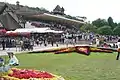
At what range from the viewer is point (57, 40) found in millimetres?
61688

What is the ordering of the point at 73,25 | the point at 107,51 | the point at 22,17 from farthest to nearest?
1. the point at 73,25
2. the point at 22,17
3. the point at 107,51

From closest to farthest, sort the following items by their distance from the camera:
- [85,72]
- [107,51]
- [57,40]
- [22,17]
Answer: [85,72] < [107,51] < [57,40] < [22,17]

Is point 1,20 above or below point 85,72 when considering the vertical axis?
above

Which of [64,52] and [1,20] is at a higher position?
[1,20]

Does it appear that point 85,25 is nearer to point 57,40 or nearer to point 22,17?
point 22,17

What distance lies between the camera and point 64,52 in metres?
37.3

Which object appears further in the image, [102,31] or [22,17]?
[102,31]

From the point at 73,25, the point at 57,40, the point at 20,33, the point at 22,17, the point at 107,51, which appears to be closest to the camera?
the point at 107,51

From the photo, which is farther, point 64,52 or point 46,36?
point 46,36

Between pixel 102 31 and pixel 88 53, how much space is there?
80598 millimetres

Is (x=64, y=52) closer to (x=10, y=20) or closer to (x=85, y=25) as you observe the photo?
(x=10, y=20)

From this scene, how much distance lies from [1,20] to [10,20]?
137 inches

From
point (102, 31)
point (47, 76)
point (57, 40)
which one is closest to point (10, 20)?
point (57, 40)

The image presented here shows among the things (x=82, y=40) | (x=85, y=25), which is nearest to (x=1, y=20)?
(x=82, y=40)
